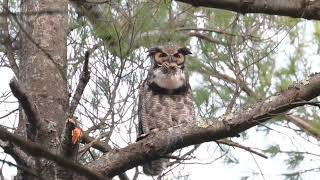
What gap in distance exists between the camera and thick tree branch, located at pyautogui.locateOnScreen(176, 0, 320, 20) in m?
2.30

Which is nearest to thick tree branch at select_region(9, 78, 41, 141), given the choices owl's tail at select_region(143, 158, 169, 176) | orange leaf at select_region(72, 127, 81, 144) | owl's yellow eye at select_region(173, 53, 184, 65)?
orange leaf at select_region(72, 127, 81, 144)

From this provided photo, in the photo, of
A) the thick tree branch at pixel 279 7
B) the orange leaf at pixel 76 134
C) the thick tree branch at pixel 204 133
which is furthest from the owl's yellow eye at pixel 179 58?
the orange leaf at pixel 76 134

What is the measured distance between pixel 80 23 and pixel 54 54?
49cm

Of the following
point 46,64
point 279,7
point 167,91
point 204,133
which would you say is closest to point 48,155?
point 204,133

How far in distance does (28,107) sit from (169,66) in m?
1.95

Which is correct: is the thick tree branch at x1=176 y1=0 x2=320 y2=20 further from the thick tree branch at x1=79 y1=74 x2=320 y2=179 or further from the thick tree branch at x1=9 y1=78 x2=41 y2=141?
the thick tree branch at x1=9 y1=78 x2=41 y2=141

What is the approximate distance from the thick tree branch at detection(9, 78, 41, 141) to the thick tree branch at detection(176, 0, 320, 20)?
2.71ft

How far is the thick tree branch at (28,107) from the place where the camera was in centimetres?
175

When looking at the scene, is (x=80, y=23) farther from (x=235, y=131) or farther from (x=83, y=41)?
(x=235, y=131)

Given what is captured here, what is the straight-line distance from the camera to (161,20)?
325 centimetres

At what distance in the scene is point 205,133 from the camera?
220cm

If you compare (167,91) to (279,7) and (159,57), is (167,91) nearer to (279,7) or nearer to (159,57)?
(159,57)

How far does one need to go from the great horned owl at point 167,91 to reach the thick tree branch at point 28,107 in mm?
1674

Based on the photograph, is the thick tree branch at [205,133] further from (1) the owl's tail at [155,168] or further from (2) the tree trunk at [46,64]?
(1) the owl's tail at [155,168]
